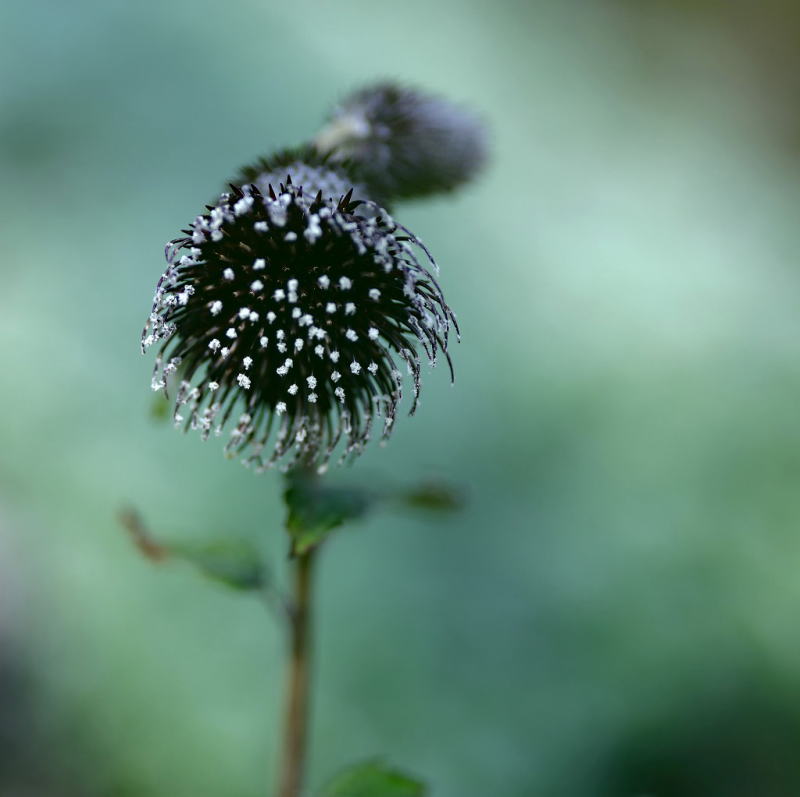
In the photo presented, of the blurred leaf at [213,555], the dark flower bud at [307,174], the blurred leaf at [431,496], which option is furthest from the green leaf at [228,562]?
the dark flower bud at [307,174]

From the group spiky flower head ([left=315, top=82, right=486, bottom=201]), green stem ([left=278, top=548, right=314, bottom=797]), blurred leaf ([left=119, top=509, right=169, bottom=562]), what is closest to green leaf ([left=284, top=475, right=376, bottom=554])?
green stem ([left=278, top=548, right=314, bottom=797])

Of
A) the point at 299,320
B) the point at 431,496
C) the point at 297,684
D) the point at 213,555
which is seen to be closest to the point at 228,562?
the point at 213,555

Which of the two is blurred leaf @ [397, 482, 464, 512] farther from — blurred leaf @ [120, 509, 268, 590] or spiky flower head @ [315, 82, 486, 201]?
spiky flower head @ [315, 82, 486, 201]

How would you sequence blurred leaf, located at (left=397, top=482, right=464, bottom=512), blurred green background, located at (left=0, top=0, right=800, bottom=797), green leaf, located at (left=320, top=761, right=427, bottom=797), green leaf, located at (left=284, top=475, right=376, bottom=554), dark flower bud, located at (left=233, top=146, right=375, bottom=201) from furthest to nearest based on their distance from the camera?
1. blurred green background, located at (left=0, top=0, right=800, bottom=797)
2. blurred leaf, located at (left=397, top=482, right=464, bottom=512)
3. green leaf, located at (left=320, top=761, right=427, bottom=797)
4. dark flower bud, located at (left=233, top=146, right=375, bottom=201)
5. green leaf, located at (left=284, top=475, right=376, bottom=554)

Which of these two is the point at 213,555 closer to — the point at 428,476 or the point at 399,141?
the point at 399,141

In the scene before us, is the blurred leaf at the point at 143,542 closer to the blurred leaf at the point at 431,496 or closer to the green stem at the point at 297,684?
the green stem at the point at 297,684

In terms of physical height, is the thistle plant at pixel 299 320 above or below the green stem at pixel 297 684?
above
